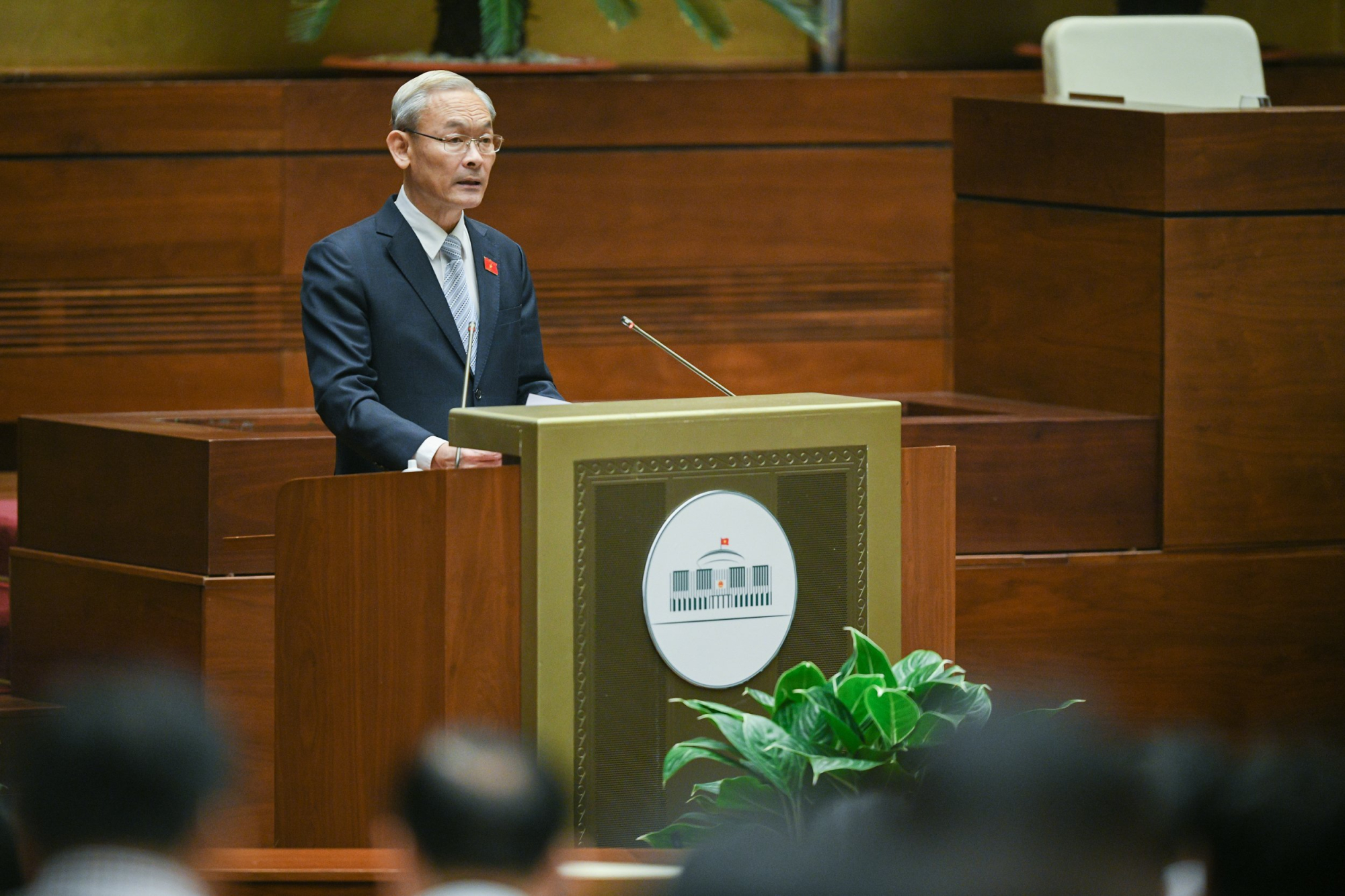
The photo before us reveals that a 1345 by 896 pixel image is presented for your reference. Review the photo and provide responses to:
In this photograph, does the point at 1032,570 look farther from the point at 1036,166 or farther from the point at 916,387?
the point at 916,387

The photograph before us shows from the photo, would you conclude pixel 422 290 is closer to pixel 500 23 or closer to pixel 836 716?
pixel 836 716

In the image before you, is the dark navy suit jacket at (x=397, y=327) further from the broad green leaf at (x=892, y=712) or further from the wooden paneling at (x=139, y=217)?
the wooden paneling at (x=139, y=217)

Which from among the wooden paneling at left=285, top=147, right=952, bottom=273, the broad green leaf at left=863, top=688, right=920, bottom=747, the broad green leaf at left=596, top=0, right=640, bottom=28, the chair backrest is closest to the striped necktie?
the broad green leaf at left=863, top=688, right=920, bottom=747

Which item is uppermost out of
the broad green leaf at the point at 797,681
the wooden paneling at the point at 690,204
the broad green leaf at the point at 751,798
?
the wooden paneling at the point at 690,204

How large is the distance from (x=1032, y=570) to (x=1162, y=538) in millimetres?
276

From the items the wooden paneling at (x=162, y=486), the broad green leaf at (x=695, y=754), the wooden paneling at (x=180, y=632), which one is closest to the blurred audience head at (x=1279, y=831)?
the broad green leaf at (x=695, y=754)

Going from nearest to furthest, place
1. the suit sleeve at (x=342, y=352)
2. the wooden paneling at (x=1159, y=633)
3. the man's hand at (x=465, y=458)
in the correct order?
the man's hand at (x=465, y=458)
the suit sleeve at (x=342, y=352)
the wooden paneling at (x=1159, y=633)

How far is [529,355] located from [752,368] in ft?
10.6

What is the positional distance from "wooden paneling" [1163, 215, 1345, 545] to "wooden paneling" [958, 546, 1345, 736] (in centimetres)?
8

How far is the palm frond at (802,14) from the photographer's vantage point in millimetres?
6066

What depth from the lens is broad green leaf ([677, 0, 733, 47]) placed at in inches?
240

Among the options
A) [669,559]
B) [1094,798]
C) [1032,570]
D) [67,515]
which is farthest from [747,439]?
[67,515]

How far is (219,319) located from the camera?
5.79m

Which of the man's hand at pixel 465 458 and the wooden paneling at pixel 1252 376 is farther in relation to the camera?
the wooden paneling at pixel 1252 376
